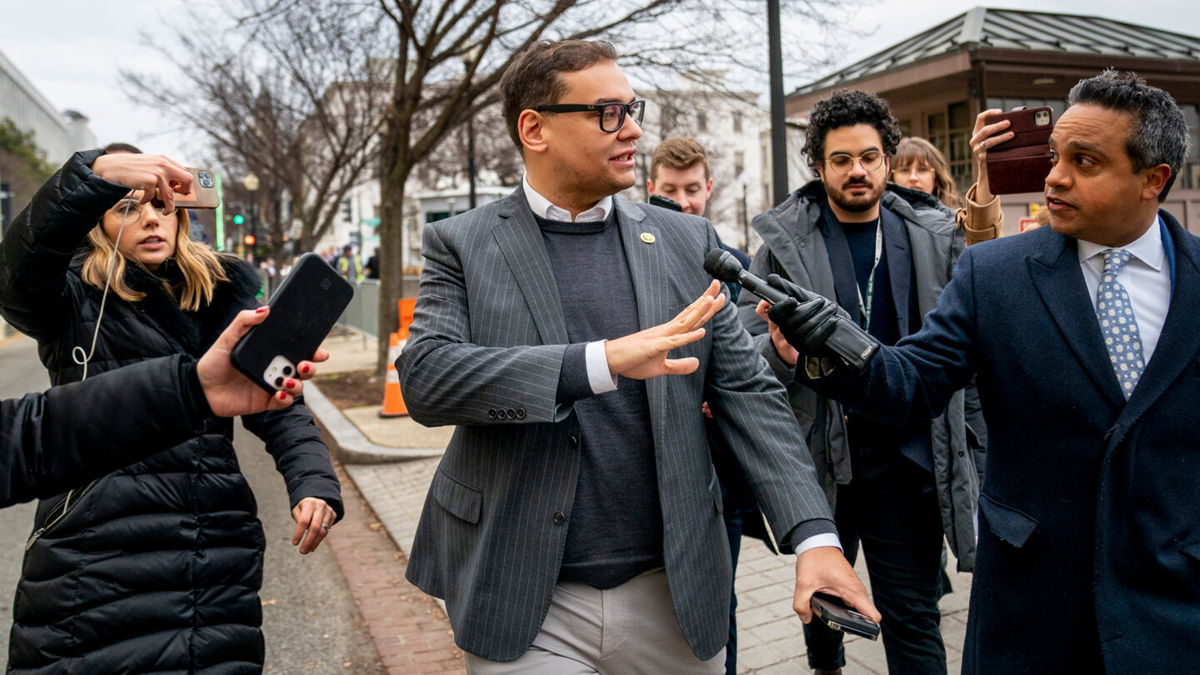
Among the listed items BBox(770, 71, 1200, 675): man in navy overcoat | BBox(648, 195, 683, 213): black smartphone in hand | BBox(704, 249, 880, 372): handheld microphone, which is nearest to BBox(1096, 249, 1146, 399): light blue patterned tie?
BBox(770, 71, 1200, 675): man in navy overcoat

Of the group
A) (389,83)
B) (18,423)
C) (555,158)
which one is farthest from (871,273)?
(389,83)

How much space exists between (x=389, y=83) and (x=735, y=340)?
53.8ft

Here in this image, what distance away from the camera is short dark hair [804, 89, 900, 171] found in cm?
354

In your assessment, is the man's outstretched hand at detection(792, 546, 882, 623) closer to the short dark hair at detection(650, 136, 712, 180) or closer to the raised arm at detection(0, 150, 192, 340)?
the raised arm at detection(0, 150, 192, 340)

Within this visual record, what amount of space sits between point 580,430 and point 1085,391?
1.15 metres

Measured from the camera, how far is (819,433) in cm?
336

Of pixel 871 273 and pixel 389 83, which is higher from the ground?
pixel 389 83

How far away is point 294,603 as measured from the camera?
584cm

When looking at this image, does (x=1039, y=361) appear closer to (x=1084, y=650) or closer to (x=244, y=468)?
(x=1084, y=650)

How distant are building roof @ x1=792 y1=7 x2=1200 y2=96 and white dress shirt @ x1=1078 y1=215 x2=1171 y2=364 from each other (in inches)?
518

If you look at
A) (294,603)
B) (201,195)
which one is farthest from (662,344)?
(294,603)

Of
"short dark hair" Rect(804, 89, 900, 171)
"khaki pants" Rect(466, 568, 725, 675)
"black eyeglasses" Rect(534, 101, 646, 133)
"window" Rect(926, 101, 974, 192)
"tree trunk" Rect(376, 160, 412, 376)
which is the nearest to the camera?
"khaki pants" Rect(466, 568, 725, 675)

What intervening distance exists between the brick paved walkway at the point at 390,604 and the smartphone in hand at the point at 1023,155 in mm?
3202

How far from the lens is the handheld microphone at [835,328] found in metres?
2.14
